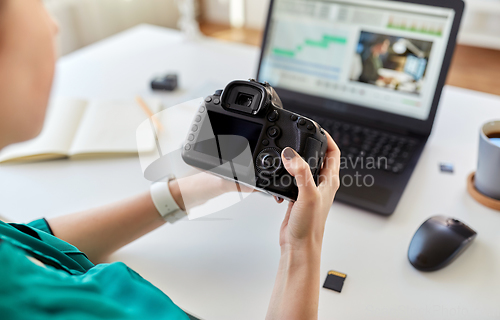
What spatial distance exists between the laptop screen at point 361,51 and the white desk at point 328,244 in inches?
5.6

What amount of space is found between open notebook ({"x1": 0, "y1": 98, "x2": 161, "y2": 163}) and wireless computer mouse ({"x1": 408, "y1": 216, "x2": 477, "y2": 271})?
0.49 m

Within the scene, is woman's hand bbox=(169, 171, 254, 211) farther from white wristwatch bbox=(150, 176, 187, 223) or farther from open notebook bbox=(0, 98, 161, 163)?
open notebook bbox=(0, 98, 161, 163)

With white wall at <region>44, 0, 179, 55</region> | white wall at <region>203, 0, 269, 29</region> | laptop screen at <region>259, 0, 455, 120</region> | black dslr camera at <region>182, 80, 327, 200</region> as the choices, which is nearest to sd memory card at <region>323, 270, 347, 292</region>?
black dslr camera at <region>182, 80, 327, 200</region>

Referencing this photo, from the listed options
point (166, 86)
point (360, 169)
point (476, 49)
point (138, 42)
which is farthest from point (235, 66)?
point (476, 49)

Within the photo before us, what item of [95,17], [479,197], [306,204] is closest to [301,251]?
[306,204]

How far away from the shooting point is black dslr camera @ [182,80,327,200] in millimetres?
511

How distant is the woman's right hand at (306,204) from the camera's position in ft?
1.55

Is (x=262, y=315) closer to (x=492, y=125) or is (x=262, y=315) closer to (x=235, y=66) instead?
(x=492, y=125)

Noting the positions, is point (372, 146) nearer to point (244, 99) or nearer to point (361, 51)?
point (361, 51)

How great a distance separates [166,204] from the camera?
0.64 meters

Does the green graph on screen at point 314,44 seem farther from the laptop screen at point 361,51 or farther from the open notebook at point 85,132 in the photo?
the open notebook at point 85,132

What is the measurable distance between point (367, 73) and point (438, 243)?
1.31 ft

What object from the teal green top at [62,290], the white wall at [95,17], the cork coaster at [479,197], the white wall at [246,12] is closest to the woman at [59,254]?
the teal green top at [62,290]

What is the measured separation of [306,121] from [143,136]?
41cm
